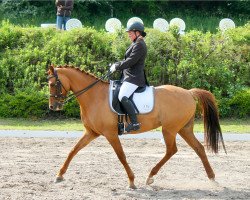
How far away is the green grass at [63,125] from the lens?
15.9m

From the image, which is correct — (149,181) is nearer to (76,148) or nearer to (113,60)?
(76,148)

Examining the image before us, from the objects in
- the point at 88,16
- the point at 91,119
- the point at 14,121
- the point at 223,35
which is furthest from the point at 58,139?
the point at 88,16

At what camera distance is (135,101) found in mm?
10195

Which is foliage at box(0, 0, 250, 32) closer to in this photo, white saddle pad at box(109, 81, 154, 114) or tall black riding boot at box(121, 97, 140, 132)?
white saddle pad at box(109, 81, 154, 114)

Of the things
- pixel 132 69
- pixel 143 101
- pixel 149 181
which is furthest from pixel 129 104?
pixel 149 181

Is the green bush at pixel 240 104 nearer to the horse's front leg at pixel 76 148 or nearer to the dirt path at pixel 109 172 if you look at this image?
the dirt path at pixel 109 172

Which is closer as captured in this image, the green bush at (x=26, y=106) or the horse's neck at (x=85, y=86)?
the horse's neck at (x=85, y=86)

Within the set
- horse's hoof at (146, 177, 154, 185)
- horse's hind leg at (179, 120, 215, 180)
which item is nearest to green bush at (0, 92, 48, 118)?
horse's hind leg at (179, 120, 215, 180)

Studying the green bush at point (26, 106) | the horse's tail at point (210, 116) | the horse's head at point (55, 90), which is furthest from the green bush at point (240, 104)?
the horse's head at point (55, 90)

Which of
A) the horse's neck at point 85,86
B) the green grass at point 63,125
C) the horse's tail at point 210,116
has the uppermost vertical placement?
the horse's neck at point 85,86

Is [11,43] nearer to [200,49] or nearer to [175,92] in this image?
[200,49]

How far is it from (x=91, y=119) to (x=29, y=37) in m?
10.3

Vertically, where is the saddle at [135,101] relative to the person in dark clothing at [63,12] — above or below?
below

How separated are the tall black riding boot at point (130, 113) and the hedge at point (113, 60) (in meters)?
7.57
